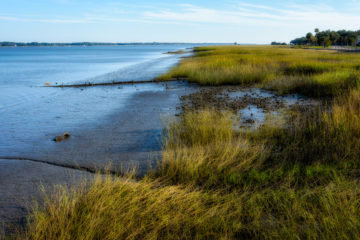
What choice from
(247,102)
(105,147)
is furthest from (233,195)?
(247,102)

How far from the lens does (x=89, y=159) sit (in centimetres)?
685

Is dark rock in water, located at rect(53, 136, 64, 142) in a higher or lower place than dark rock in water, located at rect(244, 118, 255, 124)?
lower

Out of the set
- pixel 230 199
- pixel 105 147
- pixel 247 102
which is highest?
pixel 247 102

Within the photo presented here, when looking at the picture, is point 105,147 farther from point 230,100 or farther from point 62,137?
point 230,100

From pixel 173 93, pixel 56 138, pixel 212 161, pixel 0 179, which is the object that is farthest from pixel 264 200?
pixel 173 93

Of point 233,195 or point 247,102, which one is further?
point 247,102

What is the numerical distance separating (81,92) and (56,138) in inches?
440

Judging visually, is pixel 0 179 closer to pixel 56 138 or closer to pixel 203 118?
pixel 56 138

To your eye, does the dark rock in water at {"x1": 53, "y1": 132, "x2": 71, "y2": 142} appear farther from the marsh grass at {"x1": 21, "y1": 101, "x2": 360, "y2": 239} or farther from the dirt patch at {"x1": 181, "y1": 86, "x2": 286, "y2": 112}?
the dirt patch at {"x1": 181, "y1": 86, "x2": 286, "y2": 112}

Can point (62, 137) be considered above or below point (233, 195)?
below

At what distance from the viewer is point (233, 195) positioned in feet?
14.5

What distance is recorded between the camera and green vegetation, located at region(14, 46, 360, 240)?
3.36 m

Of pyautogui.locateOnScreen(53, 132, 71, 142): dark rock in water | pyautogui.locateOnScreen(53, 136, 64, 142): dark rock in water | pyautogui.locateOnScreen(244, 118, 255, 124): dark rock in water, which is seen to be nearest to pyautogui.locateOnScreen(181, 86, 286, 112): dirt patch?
pyautogui.locateOnScreen(244, 118, 255, 124): dark rock in water

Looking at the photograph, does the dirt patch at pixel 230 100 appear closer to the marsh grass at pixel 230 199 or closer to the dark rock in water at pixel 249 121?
the dark rock in water at pixel 249 121
